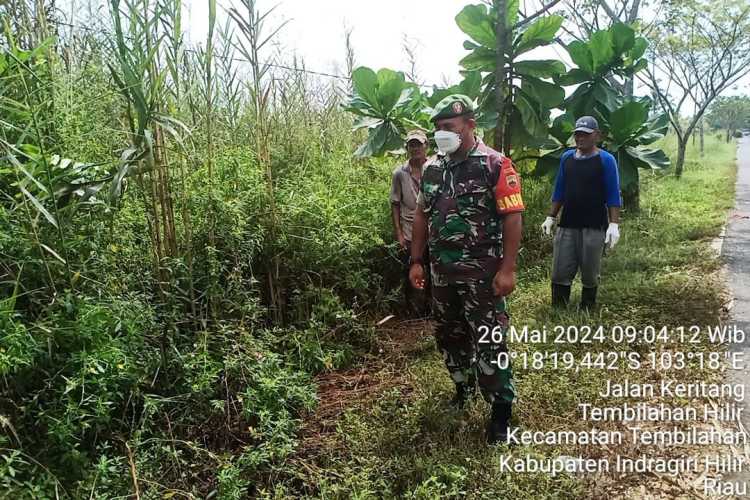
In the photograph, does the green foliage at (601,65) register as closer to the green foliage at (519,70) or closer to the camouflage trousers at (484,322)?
the green foliage at (519,70)

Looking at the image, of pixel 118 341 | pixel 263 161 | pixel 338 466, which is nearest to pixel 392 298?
pixel 263 161

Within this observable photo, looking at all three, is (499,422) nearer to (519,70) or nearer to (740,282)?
(740,282)

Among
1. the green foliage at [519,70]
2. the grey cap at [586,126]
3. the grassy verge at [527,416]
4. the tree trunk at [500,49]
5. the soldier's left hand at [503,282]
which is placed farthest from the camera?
the green foliage at [519,70]

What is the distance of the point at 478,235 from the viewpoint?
2455 mm

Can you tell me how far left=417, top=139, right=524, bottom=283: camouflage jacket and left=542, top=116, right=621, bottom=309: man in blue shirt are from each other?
157cm

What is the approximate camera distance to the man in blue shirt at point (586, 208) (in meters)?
3.72

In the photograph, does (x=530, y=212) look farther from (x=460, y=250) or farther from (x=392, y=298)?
(x=460, y=250)

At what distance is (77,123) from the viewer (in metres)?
2.57

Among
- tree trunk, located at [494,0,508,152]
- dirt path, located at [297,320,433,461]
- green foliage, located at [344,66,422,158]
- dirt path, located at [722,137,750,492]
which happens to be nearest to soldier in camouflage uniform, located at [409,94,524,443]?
dirt path, located at [297,320,433,461]

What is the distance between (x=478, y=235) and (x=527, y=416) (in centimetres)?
100

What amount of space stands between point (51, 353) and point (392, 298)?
2.40m

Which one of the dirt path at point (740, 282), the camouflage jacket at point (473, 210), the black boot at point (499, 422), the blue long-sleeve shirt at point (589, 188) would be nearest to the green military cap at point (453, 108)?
the camouflage jacket at point (473, 210)

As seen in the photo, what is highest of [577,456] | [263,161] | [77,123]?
[77,123]

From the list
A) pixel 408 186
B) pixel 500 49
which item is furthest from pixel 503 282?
pixel 500 49
